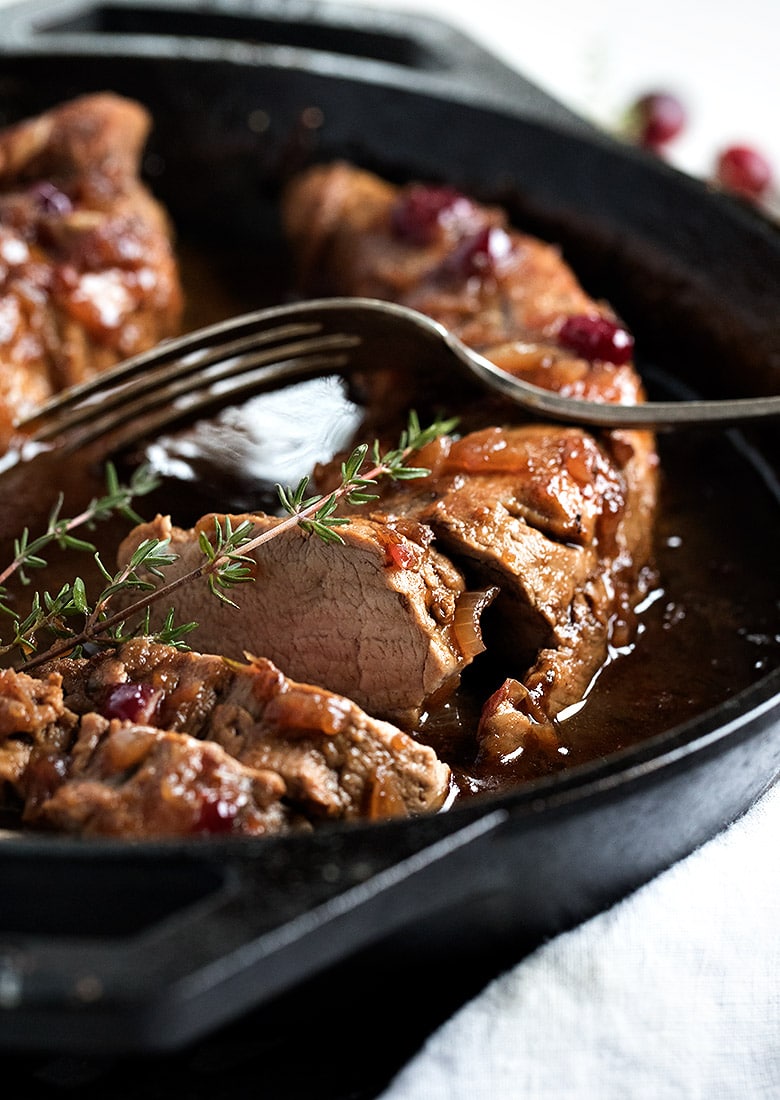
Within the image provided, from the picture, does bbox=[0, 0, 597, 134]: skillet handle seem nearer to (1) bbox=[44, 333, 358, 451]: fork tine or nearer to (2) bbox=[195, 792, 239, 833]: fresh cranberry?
(1) bbox=[44, 333, 358, 451]: fork tine

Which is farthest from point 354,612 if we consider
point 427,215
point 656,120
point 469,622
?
point 656,120

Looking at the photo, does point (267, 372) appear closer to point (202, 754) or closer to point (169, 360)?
point (169, 360)

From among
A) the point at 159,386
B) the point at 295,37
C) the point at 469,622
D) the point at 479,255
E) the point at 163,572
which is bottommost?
the point at 159,386

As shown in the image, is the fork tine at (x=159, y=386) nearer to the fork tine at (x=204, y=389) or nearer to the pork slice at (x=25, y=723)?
the fork tine at (x=204, y=389)

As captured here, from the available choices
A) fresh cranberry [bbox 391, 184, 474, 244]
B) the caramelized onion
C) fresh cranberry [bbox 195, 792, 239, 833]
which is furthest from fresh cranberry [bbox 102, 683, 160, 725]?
fresh cranberry [bbox 391, 184, 474, 244]

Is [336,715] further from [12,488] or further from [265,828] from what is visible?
[12,488]
